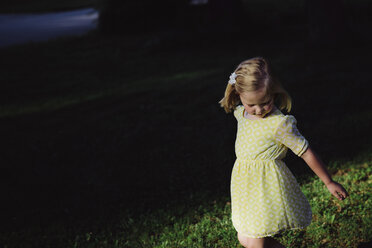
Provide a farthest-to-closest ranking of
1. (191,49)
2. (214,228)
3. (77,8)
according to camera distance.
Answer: (77,8) → (191,49) → (214,228)

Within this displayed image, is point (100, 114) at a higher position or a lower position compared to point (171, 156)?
lower

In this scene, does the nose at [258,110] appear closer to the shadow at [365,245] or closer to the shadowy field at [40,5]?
the shadow at [365,245]

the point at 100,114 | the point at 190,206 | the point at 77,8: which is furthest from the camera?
the point at 77,8

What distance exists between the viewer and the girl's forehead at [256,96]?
2496 mm

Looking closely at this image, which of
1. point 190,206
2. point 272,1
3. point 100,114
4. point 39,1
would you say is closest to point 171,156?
point 190,206

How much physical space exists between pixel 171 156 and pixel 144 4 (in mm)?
12808

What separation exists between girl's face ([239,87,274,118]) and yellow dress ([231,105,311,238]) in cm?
5

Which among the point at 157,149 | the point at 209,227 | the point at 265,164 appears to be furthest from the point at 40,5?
the point at 265,164

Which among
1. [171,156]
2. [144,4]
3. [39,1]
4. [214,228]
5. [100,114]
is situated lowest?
[39,1]

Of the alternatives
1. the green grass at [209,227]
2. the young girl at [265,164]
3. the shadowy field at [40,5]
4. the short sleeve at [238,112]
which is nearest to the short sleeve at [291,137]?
the young girl at [265,164]

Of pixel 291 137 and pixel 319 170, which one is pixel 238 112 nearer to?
pixel 291 137

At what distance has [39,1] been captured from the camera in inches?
1473

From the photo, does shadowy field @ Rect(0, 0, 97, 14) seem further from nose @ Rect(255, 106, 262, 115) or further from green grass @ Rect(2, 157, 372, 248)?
nose @ Rect(255, 106, 262, 115)

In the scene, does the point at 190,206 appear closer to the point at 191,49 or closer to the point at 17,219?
the point at 17,219
